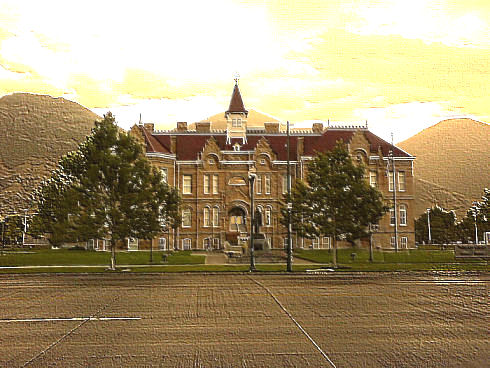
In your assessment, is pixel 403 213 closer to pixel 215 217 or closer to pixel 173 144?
pixel 215 217

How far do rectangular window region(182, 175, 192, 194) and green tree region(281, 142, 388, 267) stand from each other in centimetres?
3349

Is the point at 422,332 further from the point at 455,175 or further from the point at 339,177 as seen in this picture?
the point at 455,175

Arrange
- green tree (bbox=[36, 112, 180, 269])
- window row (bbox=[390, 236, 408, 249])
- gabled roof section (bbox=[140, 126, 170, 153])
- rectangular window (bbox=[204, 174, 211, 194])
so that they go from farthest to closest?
1. rectangular window (bbox=[204, 174, 211, 194])
2. window row (bbox=[390, 236, 408, 249])
3. gabled roof section (bbox=[140, 126, 170, 153])
4. green tree (bbox=[36, 112, 180, 269])

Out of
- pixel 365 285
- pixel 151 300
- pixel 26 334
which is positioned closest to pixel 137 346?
pixel 26 334

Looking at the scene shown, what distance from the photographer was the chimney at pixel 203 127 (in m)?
73.7

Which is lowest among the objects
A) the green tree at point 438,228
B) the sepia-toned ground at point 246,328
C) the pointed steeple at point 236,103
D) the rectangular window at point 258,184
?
the sepia-toned ground at point 246,328

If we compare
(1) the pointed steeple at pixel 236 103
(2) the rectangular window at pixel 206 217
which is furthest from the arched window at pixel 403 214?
(2) the rectangular window at pixel 206 217

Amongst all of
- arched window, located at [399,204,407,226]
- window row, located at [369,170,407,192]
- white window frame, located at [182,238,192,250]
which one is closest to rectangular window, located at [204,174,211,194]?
white window frame, located at [182,238,192,250]

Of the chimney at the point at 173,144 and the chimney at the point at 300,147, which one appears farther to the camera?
the chimney at the point at 300,147

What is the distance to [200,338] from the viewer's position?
33.4 feet

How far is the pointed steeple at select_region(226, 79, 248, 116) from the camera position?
7550 centimetres

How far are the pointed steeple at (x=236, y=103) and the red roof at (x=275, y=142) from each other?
4.06 m

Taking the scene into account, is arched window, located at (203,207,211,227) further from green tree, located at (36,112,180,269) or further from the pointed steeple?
green tree, located at (36,112,180,269)

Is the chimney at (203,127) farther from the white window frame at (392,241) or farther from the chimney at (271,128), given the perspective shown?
the white window frame at (392,241)
